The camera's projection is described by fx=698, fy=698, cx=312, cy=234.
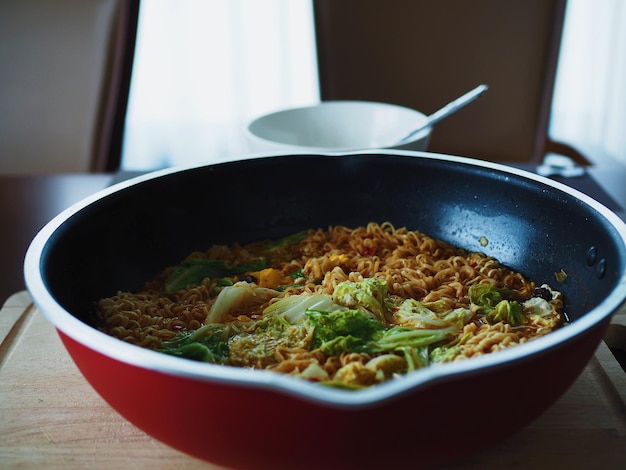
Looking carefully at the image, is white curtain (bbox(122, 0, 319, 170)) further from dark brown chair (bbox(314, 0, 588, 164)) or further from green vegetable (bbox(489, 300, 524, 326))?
green vegetable (bbox(489, 300, 524, 326))

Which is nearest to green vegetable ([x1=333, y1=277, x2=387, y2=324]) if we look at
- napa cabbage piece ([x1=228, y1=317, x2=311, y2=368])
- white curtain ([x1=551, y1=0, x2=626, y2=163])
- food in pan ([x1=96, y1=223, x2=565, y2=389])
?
food in pan ([x1=96, y1=223, x2=565, y2=389])

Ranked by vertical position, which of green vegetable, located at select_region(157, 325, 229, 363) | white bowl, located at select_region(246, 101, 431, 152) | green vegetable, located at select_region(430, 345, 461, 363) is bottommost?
green vegetable, located at select_region(157, 325, 229, 363)

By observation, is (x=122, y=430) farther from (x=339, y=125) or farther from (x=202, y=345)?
(x=339, y=125)

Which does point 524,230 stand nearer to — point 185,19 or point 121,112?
point 121,112

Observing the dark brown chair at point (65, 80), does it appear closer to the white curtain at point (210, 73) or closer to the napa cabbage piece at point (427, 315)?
the white curtain at point (210, 73)

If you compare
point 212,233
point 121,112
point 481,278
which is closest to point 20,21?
point 121,112

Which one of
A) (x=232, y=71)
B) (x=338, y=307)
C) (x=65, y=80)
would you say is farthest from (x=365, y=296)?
(x=232, y=71)
